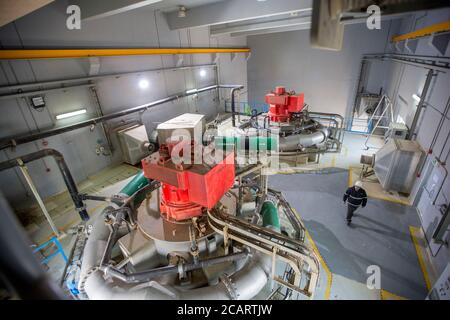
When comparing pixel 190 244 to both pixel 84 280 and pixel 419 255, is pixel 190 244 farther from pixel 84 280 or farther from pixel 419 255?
pixel 419 255

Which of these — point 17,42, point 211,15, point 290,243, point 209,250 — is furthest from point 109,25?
point 290,243

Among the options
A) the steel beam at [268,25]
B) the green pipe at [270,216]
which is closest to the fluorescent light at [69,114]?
the green pipe at [270,216]

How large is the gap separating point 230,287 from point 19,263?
2976 millimetres

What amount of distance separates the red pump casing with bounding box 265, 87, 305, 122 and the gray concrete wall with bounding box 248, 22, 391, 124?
4.98 m

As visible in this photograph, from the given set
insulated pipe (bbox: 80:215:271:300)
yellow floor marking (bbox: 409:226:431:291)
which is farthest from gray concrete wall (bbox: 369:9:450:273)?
insulated pipe (bbox: 80:215:271:300)

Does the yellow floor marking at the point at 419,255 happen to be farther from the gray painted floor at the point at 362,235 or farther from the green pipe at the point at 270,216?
the green pipe at the point at 270,216

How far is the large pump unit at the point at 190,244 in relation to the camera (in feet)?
10.2

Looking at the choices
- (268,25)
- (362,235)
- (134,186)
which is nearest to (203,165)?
(134,186)

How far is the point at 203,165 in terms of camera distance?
3219mm

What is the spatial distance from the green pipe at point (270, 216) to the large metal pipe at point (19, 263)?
12.6 feet

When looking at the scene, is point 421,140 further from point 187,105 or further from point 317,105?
point 187,105

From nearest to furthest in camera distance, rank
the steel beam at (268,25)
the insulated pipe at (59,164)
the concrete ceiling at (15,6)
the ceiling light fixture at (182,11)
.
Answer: the concrete ceiling at (15,6)
the insulated pipe at (59,164)
the ceiling light fixture at (182,11)
the steel beam at (268,25)

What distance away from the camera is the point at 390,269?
15.9 feet
